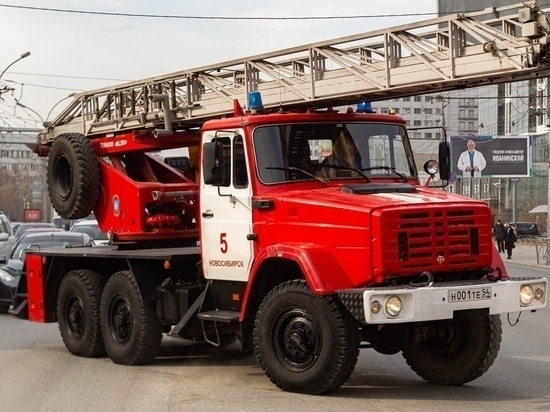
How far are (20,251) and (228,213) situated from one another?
39.8 ft

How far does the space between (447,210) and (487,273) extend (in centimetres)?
79

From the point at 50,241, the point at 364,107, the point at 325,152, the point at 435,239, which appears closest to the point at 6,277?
the point at 50,241

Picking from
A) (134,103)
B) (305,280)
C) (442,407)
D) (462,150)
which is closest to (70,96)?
(134,103)

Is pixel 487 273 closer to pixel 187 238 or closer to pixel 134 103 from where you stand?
pixel 187 238

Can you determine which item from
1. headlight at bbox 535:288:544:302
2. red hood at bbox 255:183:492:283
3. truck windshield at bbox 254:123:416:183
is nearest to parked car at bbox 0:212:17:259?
truck windshield at bbox 254:123:416:183

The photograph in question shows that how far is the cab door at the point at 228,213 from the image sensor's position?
11367mm

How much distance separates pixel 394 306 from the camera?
9.65 meters

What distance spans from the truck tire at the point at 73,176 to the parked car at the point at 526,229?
74938 mm

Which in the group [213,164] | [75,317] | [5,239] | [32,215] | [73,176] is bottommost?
[32,215]

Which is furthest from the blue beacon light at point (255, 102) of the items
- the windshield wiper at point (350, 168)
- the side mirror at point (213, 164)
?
the windshield wiper at point (350, 168)

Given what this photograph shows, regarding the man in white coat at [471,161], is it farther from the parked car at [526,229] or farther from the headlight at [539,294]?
the headlight at [539,294]

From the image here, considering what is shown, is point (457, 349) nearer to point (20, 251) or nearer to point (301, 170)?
point (301, 170)

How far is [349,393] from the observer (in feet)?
34.7

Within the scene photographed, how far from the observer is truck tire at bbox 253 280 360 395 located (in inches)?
392
